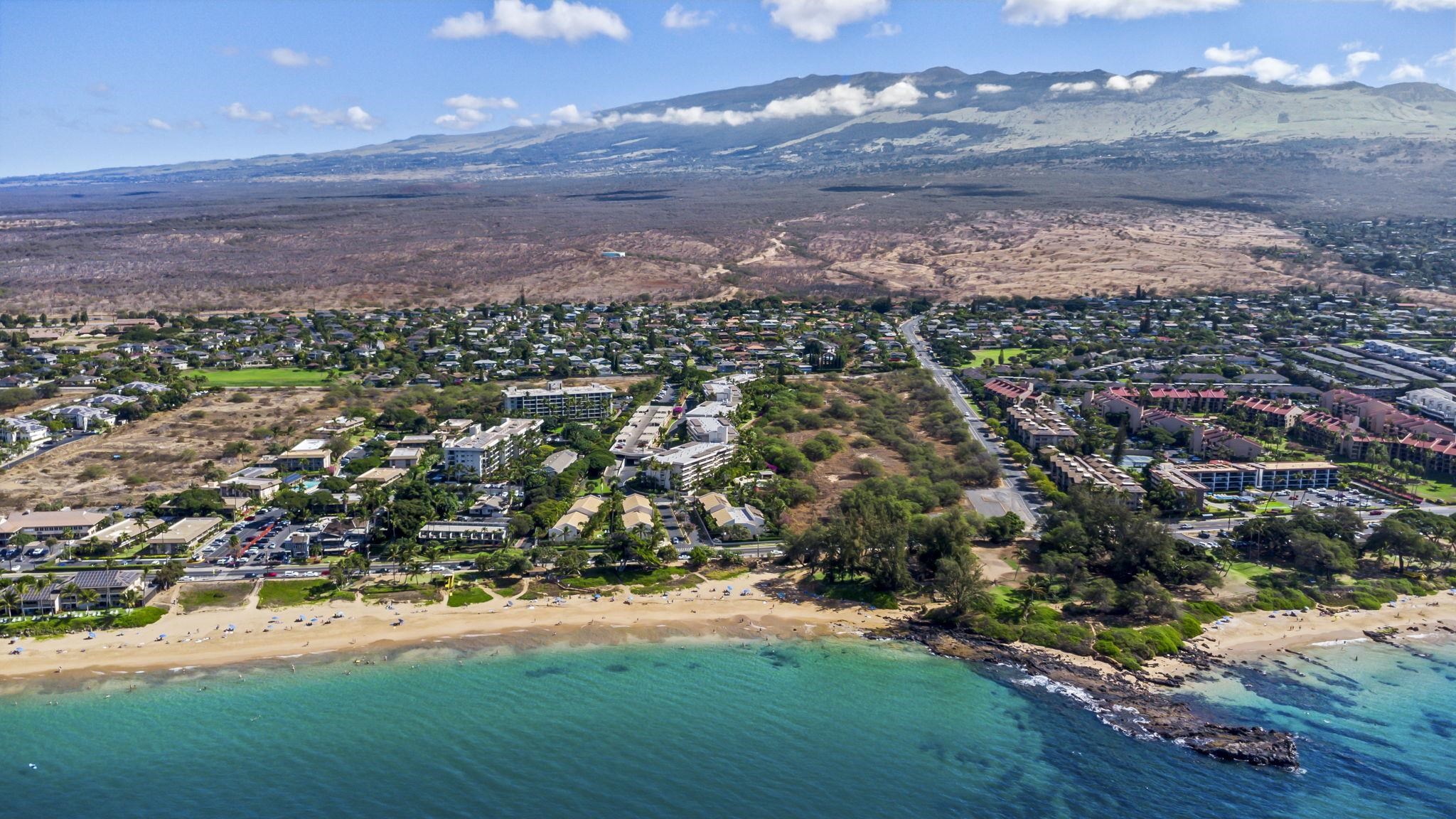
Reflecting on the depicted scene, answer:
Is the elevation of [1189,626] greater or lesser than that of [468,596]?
lesser

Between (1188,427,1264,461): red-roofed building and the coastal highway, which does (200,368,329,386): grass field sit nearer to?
the coastal highway

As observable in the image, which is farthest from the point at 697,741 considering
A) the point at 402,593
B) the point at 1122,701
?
the point at 402,593

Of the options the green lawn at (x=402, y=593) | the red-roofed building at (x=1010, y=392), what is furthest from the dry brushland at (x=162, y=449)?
the red-roofed building at (x=1010, y=392)

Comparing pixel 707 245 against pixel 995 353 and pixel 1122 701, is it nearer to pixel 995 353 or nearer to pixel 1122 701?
pixel 995 353

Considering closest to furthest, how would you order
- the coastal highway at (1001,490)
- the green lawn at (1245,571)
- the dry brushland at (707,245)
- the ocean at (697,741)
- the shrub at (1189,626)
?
1. the ocean at (697,741)
2. the shrub at (1189,626)
3. the green lawn at (1245,571)
4. the coastal highway at (1001,490)
5. the dry brushland at (707,245)

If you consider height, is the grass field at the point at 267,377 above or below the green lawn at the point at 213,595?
above

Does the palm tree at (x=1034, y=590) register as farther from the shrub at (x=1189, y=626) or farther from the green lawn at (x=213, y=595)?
the green lawn at (x=213, y=595)

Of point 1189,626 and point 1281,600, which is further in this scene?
point 1281,600
